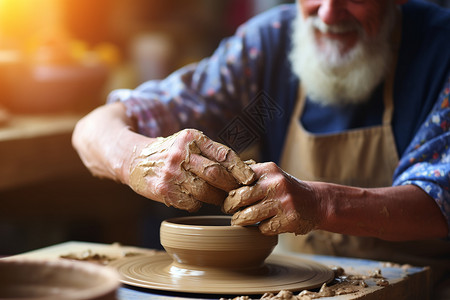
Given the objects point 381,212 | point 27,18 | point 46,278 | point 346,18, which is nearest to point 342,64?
point 346,18

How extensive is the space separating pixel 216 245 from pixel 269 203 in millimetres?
149

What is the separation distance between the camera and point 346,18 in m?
1.94

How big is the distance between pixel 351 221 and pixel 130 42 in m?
2.93

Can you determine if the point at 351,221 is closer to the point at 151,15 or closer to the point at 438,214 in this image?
the point at 438,214

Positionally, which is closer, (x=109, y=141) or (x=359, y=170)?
(x=109, y=141)

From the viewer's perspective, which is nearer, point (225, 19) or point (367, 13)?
point (367, 13)

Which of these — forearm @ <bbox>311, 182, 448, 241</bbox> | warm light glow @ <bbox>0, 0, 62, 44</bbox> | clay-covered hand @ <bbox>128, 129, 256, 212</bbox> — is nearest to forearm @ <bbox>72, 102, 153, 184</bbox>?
clay-covered hand @ <bbox>128, 129, 256, 212</bbox>

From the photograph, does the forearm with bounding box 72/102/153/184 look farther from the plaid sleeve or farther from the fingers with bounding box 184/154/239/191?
the plaid sleeve

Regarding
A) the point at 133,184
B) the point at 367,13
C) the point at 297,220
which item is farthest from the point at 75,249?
the point at 367,13

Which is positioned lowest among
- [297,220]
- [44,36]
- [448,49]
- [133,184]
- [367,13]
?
[297,220]

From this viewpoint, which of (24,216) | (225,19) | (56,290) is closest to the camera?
(56,290)

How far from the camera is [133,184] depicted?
1527 millimetres

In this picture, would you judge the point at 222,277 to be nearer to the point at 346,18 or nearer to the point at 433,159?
the point at 433,159

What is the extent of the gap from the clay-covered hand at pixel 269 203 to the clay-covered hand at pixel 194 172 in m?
0.03
